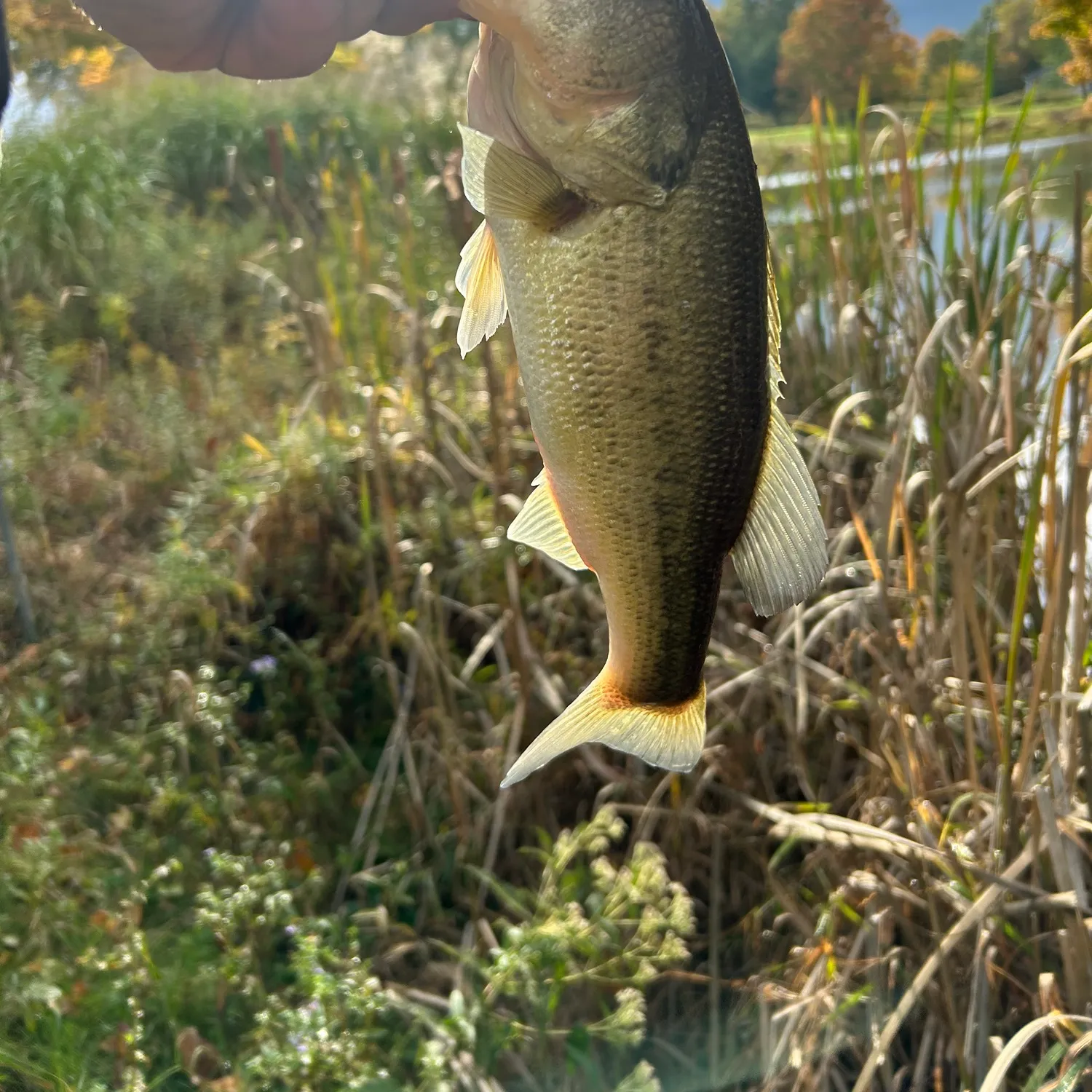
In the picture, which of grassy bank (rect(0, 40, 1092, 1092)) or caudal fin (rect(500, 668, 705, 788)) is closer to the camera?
caudal fin (rect(500, 668, 705, 788))

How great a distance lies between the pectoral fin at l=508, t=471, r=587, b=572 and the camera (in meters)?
0.91

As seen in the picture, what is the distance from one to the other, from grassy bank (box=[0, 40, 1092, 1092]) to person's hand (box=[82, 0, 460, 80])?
0.95m

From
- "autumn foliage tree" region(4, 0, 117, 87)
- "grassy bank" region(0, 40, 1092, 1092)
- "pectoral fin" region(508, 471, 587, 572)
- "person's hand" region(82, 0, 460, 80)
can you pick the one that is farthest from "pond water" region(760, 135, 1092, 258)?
"autumn foliage tree" region(4, 0, 117, 87)

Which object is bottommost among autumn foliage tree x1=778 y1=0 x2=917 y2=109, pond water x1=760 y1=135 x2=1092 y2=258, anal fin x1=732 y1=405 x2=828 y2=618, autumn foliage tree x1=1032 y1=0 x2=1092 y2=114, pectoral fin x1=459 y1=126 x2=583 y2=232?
anal fin x1=732 y1=405 x2=828 y2=618

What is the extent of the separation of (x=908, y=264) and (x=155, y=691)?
6.10ft

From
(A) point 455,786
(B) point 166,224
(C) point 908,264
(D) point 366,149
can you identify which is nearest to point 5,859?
(A) point 455,786

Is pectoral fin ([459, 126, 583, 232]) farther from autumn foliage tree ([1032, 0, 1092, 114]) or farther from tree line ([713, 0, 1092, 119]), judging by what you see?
autumn foliage tree ([1032, 0, 1092, 114])

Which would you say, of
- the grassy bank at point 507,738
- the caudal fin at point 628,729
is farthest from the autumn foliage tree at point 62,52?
the caudal fin at point 628,729

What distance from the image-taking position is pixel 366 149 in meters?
6.29

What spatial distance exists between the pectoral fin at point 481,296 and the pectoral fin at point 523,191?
89mm

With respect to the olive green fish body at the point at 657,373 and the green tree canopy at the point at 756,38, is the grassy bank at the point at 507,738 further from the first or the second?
the olive green fish body at the point at 657,373

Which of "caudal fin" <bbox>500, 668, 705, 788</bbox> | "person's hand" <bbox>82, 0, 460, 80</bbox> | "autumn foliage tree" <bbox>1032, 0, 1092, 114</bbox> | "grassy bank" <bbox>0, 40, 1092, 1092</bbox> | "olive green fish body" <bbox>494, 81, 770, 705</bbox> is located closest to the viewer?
"olive green fish body" <bbox>494, 81, 770, 705</bbox>

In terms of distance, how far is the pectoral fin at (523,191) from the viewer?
0.78 metres

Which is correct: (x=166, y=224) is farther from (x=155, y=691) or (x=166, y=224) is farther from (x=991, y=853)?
(x=991, y=853)
